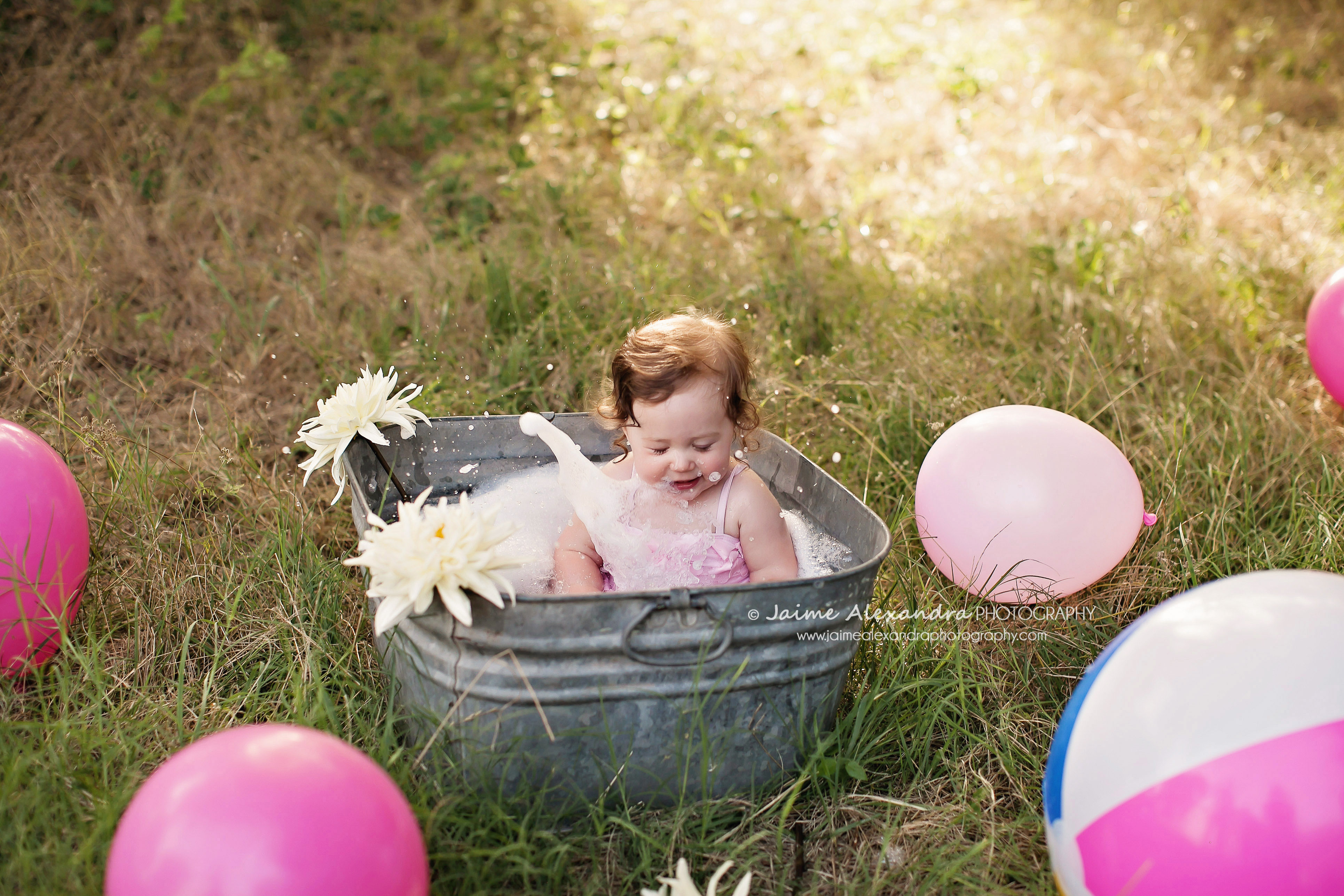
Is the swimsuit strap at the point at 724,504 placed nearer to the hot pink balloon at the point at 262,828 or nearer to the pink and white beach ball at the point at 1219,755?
the pink and white beach ball at the point at 1219,755

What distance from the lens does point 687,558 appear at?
84.1 inches

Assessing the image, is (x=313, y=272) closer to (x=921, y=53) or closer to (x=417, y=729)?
(x=417, y=729)

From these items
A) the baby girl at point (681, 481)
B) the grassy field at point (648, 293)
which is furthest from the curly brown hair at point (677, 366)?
the grassy field at point (648, 293)

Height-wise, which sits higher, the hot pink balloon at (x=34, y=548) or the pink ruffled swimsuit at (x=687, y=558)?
the hot pink balloon at (x=34, y=548)

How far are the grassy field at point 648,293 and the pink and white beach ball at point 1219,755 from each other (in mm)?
306

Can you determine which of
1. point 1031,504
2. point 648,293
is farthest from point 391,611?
point 648,293

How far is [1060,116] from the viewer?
4.52m

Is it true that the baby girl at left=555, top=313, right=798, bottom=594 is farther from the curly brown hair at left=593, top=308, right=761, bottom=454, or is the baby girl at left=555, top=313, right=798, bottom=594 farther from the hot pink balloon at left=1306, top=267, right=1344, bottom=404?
the hot pink balloon at left=1306, top=267, right=1344, bottom=404

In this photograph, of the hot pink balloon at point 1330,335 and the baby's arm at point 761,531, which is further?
the hot pink balloon at point 1330,335

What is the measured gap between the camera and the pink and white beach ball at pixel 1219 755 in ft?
4.01

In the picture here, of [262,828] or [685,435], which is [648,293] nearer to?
[685,435]

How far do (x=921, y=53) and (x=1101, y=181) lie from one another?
1352mm

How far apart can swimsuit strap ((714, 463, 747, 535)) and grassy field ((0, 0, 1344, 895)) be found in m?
0.40

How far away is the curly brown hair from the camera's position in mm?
1951
